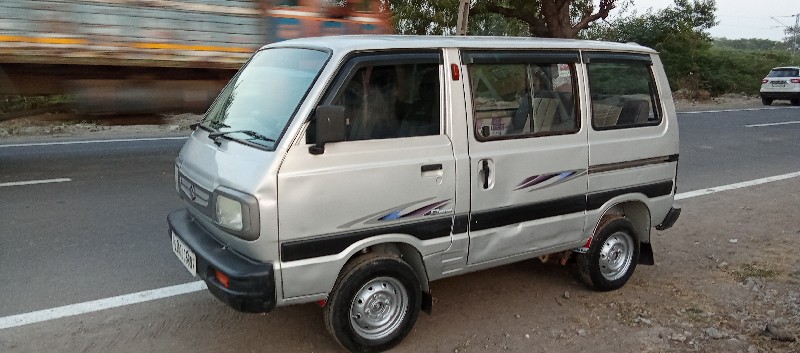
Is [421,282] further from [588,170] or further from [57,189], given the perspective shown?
[57,189]

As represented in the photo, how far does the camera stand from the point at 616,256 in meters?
4.78

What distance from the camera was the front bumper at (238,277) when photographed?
10.5 ft

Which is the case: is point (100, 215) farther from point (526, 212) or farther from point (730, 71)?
point (730, 71)

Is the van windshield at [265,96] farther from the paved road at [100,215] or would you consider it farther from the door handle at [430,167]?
the paved road at [100,215]

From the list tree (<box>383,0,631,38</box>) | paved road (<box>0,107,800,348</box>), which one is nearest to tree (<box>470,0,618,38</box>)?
tree (<box>383,0,631,38</box>)

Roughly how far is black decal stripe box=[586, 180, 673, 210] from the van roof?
3.28 feet

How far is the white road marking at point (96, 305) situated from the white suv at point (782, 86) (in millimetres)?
25058

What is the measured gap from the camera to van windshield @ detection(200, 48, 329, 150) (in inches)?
135

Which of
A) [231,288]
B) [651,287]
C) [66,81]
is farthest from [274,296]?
[66,81]

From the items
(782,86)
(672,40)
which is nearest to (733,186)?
(782,86)

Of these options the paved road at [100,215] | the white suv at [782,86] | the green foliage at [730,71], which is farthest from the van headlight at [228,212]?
the green foliage at [730,71]

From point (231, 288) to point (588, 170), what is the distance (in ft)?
7.98

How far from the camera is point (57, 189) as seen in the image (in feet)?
23.5

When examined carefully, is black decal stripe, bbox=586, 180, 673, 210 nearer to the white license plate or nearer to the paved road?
the paved road
